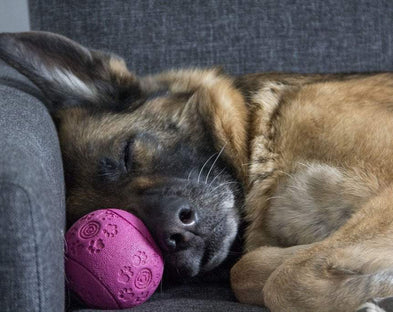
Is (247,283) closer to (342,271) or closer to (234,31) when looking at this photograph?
(342,271)

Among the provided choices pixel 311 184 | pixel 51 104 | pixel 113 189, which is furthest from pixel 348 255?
pixel 51 104

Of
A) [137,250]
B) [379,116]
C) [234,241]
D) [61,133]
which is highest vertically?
[379,116]

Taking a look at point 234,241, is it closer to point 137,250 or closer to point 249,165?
point 249,165

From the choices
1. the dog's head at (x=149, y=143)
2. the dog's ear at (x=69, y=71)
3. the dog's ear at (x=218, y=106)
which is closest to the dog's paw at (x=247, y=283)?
the dog's head at (x=149, y=143)

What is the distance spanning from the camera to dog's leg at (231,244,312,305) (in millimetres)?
1533

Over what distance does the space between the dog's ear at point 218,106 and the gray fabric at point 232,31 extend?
0.41m

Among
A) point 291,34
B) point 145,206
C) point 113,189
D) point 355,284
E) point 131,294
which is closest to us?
point 355,284

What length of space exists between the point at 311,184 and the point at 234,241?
0.28 m

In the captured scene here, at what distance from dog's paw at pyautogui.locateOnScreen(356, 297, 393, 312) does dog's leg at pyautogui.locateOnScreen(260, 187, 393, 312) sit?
138mm

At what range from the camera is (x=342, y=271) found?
138 centimetres

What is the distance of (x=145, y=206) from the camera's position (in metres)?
1.62

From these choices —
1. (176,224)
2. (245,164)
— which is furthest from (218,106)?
(176,224)

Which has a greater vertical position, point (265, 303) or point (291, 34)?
point (291, 34)

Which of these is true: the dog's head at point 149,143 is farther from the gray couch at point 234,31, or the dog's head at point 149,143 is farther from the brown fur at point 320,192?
the gray couch at point 234,31
